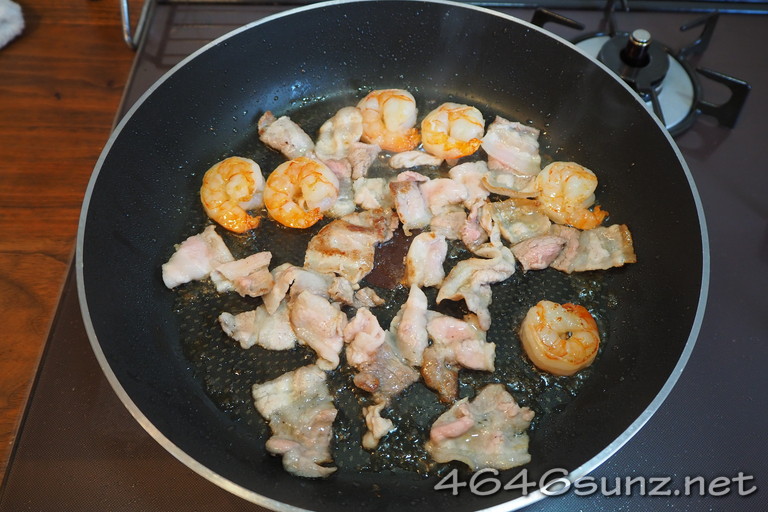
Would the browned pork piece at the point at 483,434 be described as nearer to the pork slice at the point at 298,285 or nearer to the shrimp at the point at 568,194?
the pork slice at the point at 298,285

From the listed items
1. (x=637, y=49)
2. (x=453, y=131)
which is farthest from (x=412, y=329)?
(x=637, y=49)

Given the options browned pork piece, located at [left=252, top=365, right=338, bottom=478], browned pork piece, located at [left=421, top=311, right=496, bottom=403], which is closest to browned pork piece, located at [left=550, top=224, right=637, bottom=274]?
browned pork piece, located at [left=421, top=311, right=496, bottom=403]

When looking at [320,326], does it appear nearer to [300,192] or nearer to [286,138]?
[300,192]

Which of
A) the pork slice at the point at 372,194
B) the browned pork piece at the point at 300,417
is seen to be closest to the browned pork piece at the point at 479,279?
the pork slice at the point at 372,194

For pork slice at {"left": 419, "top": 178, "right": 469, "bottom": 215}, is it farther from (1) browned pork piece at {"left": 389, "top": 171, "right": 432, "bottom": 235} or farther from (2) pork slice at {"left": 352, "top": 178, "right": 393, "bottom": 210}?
(2) pork slice at {"left": 352, "top": 178, "right": 393, "bottom": 210}

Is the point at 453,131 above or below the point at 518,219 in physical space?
above

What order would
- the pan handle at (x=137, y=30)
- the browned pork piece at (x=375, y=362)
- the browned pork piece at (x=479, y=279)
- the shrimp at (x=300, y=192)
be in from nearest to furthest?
the browned pork piece at (x=375, y=362) → the browned pork piece at (x=479, y=279) → the shrimp at (x=300, y=192) → the pan handle at (x=137, y=30)
